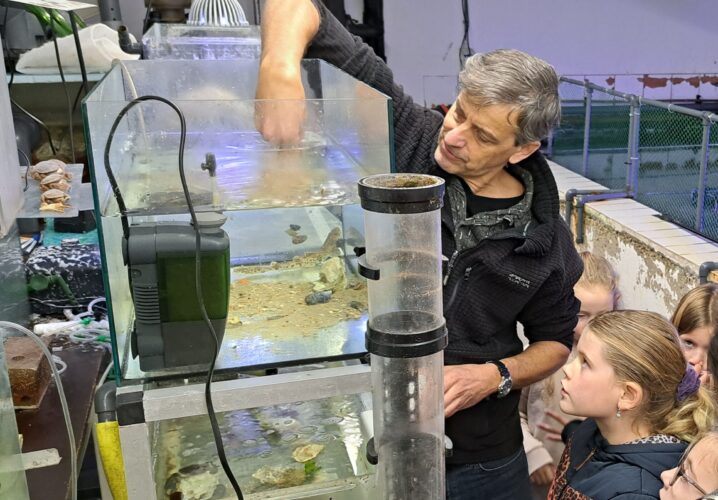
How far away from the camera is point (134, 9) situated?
12.1 ft

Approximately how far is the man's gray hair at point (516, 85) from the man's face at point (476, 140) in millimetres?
15

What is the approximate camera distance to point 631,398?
1272 millimetres

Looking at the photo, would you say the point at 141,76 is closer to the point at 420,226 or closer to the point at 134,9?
the point at 420,226

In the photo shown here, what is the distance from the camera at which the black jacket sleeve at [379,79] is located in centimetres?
120

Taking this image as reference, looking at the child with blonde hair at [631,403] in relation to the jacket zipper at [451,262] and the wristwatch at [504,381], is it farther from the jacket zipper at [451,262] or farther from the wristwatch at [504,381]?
the jacket zipper at [451,262]

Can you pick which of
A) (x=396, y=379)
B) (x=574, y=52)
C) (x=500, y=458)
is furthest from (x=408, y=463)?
(x=574, y=52)

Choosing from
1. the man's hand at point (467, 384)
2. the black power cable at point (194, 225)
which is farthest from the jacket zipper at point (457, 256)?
the black power cable at point (194, 225)

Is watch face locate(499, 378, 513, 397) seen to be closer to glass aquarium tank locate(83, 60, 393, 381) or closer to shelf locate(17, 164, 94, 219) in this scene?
glass aquarium tank locate(83, 60, 393, 381)

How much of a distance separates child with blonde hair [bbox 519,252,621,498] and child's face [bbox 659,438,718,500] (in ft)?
2.31

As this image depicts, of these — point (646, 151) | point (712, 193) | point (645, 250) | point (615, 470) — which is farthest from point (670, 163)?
point (615, 470)

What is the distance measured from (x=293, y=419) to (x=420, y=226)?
596 mm

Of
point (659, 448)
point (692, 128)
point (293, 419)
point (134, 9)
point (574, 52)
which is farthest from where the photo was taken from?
point (574, 52)

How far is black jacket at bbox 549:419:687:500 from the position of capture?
46.6 inches

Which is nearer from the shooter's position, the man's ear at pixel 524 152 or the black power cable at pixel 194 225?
the black power cable at pixel 194 225
